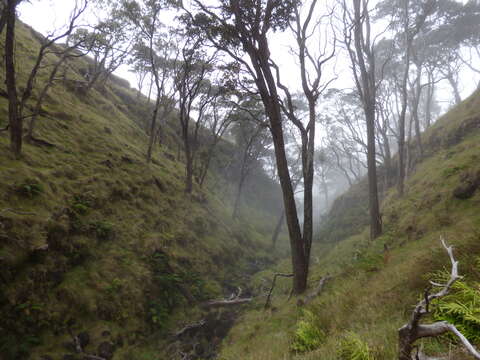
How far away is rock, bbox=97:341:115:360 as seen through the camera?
5.63 meters

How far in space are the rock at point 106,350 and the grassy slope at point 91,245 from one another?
13 centimetres

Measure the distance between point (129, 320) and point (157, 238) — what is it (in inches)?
134

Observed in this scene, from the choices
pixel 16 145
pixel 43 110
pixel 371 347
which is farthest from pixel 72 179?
pixel 371 347

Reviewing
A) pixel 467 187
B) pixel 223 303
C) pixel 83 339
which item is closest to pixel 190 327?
pixel 223 303

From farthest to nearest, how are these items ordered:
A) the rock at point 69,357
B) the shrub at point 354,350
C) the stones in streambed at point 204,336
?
the stones in streambed at point 204,336 → the rock at point 69,357 → the shrub at point 354,350

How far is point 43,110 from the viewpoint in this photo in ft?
36.2

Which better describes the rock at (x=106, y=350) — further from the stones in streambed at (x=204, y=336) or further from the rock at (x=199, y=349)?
the rock at (x=199, y=349)

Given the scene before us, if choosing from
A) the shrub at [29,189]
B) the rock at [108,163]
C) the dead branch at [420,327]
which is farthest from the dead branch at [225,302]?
the dead branch at [420,327]

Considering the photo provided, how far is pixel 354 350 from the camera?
2.51 m

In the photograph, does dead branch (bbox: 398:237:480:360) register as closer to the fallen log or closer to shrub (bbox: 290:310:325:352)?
shrub (bbox: 290:310:325:352)

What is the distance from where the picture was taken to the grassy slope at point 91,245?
5.49 meters

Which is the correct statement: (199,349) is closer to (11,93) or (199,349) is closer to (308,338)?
(308,338)

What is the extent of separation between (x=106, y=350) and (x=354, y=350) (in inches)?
221

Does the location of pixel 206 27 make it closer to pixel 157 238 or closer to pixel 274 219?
pixel 157 238
